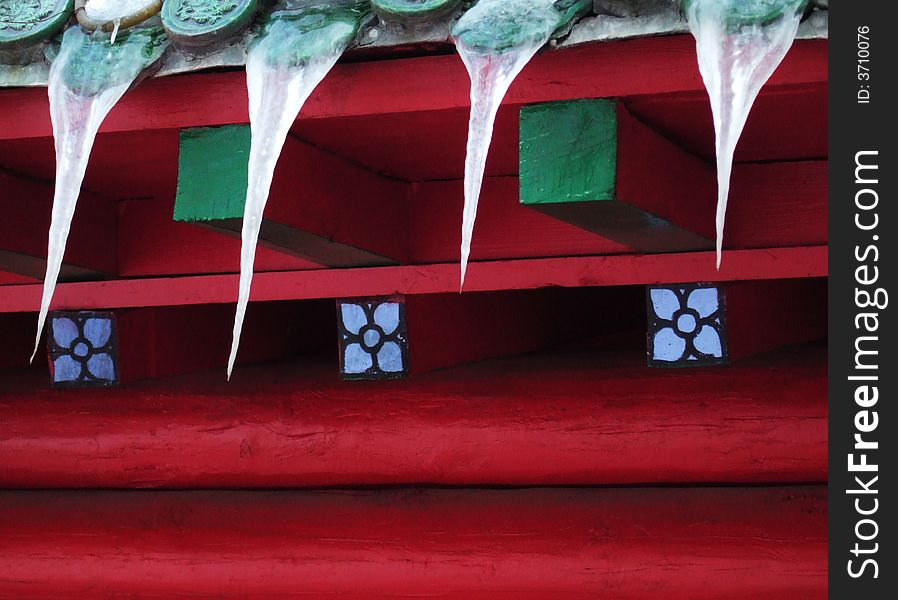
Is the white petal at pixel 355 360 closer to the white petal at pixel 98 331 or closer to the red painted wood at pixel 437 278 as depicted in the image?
the red painted wood at pixel 437 278

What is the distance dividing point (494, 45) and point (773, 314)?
1127mm

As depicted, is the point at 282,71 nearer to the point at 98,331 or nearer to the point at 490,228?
the point at 490,228

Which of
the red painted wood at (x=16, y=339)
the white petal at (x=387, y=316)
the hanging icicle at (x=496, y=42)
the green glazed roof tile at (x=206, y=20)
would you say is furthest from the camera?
the red painted wood at (x=16, y=339)

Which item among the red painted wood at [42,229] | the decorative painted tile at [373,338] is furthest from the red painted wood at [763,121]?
the red painted wood at [42,229]

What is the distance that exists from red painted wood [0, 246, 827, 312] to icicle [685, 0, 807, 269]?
0.60m

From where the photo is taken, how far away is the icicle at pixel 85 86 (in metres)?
1.87

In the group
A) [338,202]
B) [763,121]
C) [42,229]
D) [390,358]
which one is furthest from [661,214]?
[42,229]

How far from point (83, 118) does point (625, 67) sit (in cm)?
83

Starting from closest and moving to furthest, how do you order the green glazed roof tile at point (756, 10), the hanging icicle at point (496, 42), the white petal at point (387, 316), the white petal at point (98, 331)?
the green glazed roof tile at point (756, 10) → the hanging icicle at point (496, 42) → the white petal at point (387, 316) → the white petal at point (98, 331)

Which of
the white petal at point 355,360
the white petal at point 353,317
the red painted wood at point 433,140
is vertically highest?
the red painted wood at point 433,140

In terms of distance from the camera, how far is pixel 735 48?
1.59 metres

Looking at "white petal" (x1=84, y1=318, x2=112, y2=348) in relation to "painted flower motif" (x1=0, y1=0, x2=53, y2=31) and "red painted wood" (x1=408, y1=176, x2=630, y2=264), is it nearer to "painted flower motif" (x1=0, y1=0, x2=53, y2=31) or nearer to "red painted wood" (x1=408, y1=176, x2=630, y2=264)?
"red painted wood" (x1=408, y1=176, x2=630, y2=264)

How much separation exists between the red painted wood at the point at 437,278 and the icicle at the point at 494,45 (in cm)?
60

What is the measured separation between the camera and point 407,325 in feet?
8.00
